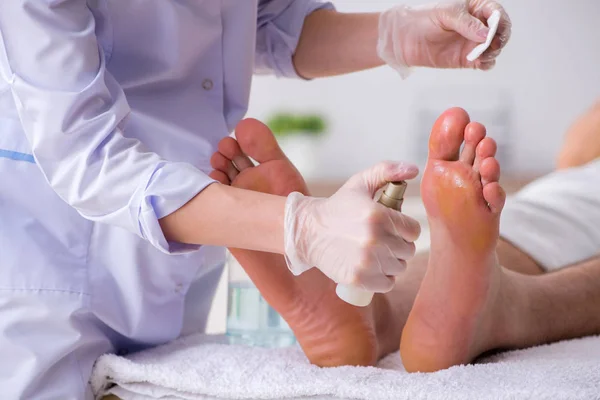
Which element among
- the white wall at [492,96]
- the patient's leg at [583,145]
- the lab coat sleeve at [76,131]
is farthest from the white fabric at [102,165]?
the white wall at [492,96]

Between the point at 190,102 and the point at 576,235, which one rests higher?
the point at 190,102

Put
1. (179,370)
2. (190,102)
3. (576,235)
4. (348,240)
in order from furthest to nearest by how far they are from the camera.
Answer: (576,235)
(190,102)
(179,370)
(348,240)

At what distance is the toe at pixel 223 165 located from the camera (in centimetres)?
91

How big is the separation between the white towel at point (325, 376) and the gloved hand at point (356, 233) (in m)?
0.13

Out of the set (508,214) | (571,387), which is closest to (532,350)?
(571,387)

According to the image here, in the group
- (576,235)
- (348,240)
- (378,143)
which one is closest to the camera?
(348,240)

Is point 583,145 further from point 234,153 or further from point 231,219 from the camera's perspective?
point 231,219

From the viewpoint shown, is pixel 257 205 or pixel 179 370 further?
pixel 179 370

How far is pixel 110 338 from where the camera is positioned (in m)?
0.94

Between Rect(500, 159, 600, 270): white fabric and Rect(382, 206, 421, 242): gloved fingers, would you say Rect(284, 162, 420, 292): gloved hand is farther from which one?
Rect(500, 159, 600, 270): white fabric

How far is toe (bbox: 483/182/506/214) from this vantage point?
2.50ft

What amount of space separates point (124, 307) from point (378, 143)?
210 centimetres

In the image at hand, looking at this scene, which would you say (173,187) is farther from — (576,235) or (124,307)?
(576,235)

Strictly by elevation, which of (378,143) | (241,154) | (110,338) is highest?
(241,154)
